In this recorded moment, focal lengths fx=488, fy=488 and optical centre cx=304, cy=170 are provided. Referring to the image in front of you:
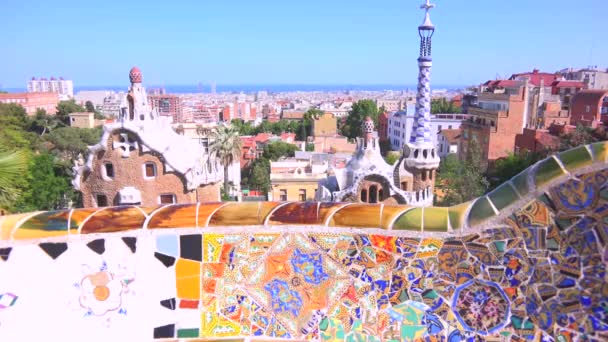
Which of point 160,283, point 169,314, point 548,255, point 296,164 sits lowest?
point 296,164

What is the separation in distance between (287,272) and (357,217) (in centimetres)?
66

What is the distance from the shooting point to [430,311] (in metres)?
3.43

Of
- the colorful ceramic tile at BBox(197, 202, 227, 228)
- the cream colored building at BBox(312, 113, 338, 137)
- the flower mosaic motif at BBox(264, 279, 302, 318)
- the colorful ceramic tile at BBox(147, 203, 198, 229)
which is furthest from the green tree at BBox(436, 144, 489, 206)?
the cream colored building at BBox(312, 113, 338, 137)

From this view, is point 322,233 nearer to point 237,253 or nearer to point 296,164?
point 237,253

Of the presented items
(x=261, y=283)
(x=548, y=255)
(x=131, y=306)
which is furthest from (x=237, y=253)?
(x=548, y=255)

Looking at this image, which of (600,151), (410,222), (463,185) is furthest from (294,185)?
(600,151)

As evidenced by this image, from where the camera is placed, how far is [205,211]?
370 cm

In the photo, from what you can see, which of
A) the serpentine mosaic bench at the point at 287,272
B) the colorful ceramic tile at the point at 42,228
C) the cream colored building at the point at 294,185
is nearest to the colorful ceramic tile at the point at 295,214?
the serpentine mosaic bench at the point at 287,272

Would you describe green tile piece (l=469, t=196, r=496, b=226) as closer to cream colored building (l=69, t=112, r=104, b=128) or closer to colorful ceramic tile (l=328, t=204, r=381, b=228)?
colorful ceramic tile (l=328, t=204, r=381, b=228)

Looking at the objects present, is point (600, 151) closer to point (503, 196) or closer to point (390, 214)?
point (503, 196)

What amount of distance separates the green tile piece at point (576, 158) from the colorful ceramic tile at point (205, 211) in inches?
96.7

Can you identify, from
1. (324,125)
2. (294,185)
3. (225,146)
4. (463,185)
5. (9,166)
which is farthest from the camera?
(324,125)

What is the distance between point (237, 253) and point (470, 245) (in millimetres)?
1667

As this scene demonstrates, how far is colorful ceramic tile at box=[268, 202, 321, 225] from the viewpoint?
11.9ft
